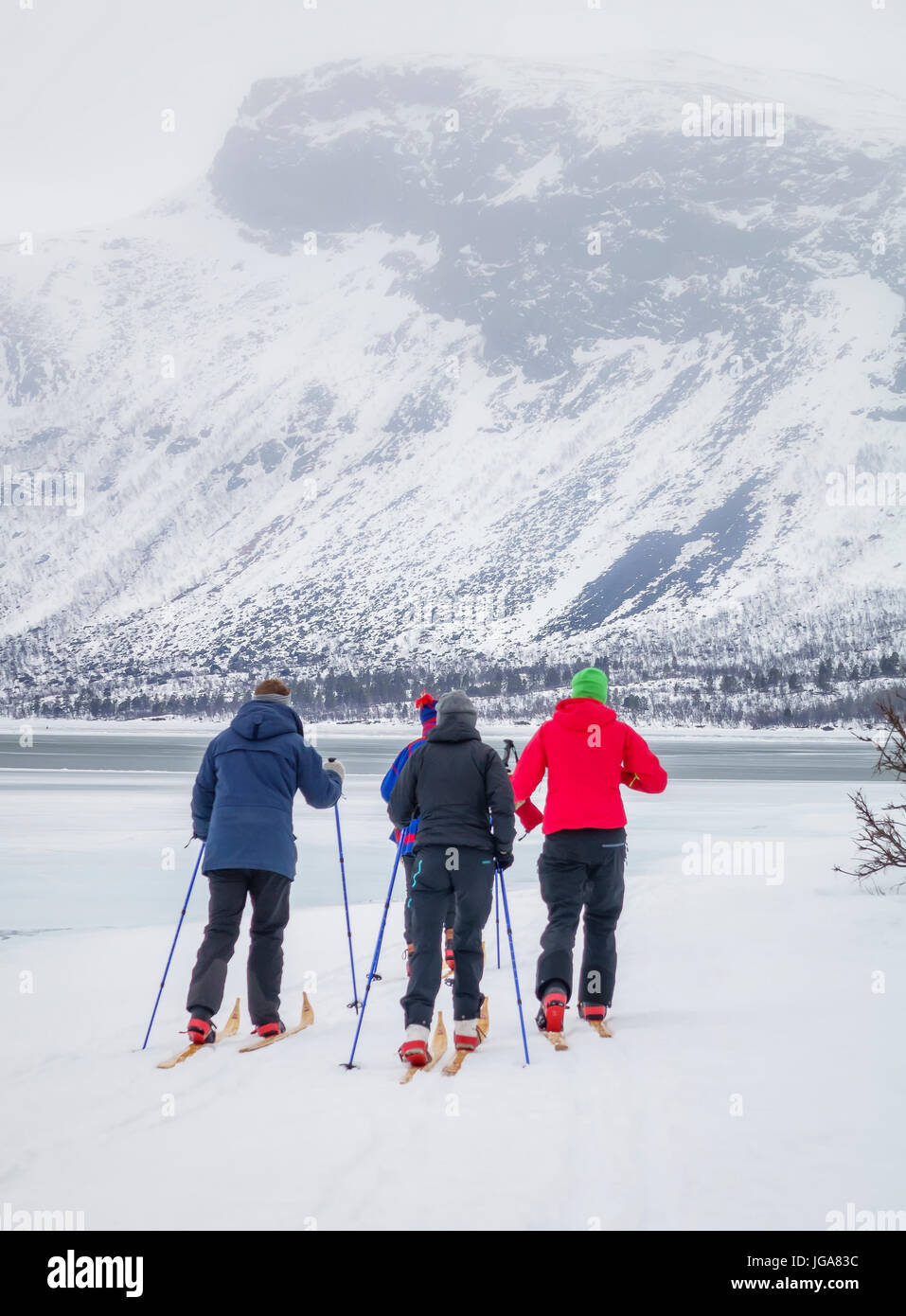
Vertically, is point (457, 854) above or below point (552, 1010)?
above

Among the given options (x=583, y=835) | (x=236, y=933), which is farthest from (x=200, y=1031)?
(x=583, y=835)

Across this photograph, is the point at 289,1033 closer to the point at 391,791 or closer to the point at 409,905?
the point at 409,905

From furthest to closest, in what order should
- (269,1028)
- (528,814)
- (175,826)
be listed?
(175,826), (528,814), (269,1028)

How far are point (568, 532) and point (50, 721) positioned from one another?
104440 mm

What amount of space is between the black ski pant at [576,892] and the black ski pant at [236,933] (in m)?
1.65

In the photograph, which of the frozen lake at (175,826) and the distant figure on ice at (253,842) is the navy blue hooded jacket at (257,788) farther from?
the frozen lake at (175,826)

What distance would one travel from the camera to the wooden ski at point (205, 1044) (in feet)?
20.0

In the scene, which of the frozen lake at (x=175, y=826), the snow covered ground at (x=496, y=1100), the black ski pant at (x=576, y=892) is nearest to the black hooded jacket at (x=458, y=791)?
the black ski pant at (x=576, y=892)

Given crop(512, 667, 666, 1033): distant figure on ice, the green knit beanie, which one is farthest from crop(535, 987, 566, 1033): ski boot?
the green knit beanie

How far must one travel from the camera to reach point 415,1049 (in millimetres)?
5887

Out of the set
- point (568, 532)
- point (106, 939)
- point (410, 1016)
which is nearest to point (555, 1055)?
point (410, 1016)

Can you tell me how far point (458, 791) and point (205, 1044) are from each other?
2.21 meters

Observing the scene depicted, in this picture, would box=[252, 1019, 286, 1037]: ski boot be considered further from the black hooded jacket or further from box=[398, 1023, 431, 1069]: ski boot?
the black hooded jacket
